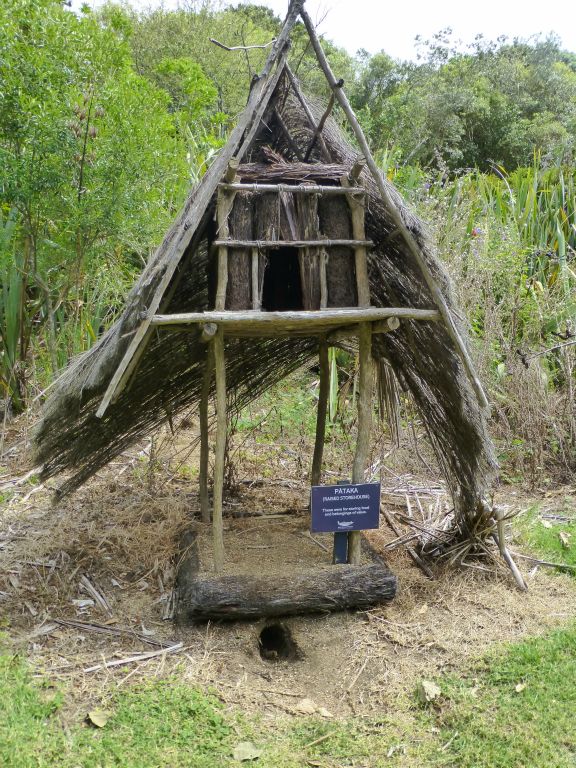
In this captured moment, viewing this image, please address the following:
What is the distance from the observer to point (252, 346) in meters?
4.35

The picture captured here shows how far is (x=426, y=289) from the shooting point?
3.58m

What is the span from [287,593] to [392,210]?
6.30 ft

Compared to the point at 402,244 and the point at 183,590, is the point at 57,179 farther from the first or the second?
the point at 183,590

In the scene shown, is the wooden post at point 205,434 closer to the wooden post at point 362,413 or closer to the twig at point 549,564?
the wooden post at point 362,413

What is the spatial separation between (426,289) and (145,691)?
2313mm

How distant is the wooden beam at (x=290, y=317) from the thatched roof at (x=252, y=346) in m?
0.14

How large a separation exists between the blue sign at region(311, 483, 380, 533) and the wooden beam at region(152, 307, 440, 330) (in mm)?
855

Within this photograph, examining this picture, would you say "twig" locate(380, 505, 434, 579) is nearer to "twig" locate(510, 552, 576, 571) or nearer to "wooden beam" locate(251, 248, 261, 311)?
"twig" locate(510, 552, 576, 571)

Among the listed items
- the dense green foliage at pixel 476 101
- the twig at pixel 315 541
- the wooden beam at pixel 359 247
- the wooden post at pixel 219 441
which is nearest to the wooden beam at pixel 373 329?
the wooden beam at pixel 359 247

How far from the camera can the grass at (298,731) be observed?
8.42ft

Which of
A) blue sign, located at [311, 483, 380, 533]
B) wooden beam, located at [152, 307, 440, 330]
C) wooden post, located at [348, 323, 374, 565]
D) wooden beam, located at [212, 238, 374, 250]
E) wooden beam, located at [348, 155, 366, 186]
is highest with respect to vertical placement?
wooden beam, located at [348, 155, 366, 186]

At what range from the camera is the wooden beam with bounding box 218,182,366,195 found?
3.15 m

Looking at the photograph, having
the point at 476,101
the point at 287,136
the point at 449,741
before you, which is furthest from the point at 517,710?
the point at 476,101

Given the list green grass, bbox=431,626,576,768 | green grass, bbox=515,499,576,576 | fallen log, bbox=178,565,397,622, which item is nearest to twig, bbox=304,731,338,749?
green grass, bbox=431,626,576,768
